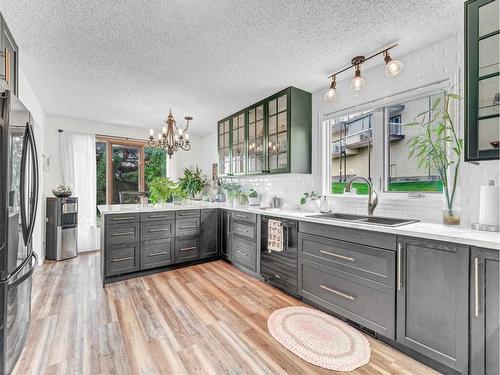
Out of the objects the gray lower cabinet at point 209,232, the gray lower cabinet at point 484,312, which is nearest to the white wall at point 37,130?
the gray lower cabinet at point 209,232

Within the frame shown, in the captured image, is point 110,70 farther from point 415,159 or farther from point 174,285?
point 415,159

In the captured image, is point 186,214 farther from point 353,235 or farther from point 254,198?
point 353,235

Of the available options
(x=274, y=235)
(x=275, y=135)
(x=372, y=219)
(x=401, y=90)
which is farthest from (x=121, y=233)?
(x=401, y=90)

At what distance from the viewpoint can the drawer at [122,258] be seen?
113 inches

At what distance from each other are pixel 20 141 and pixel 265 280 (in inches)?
103

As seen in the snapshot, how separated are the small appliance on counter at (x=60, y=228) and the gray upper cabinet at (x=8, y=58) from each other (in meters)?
2.29

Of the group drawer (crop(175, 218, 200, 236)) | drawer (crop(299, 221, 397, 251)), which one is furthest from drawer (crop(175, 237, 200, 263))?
drawer (crop(299, 221, 397, 251))

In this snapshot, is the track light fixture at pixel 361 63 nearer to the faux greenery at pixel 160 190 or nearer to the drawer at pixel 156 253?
the faux greenery at pixel 160 190

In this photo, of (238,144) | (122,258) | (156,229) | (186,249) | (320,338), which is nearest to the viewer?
(320,338)

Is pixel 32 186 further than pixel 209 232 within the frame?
No

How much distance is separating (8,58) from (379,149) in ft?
11.3

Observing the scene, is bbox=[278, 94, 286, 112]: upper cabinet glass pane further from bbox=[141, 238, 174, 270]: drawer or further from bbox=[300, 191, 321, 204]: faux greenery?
bbox=[141, 238, 174, 270]: drawer

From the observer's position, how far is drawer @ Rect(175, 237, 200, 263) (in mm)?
3363

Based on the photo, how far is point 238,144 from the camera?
392 cm
